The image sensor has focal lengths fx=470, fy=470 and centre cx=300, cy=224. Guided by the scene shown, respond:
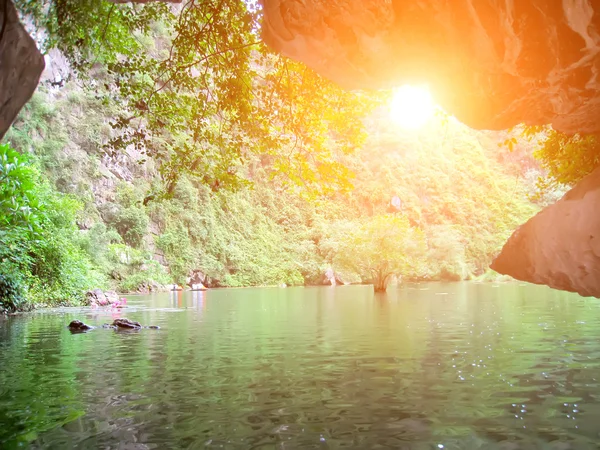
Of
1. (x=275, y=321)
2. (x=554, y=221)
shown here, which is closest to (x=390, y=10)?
(x=554, y=221)

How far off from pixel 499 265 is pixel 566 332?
581 centimetres

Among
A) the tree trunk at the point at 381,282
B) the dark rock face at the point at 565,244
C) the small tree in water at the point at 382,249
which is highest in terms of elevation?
the small tree in water at the point at 382,249

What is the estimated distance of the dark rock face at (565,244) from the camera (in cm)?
724

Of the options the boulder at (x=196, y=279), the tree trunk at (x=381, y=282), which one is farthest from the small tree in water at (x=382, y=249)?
the boulder at (x=196, y=279)

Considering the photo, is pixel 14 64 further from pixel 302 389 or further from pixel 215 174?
pixel 215 174

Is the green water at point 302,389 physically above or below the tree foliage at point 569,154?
below

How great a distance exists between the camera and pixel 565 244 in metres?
7.73

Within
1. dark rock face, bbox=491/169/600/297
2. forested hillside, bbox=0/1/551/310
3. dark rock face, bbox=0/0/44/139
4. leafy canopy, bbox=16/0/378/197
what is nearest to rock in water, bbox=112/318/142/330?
forested hillside, bbox=0/1/551/310

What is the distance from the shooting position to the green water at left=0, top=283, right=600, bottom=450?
203 inches

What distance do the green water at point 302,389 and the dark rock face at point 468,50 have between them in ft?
14.9

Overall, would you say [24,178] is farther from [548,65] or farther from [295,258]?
[295,258]

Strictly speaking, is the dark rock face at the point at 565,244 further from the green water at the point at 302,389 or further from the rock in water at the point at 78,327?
the rock in water at the point at 78,327

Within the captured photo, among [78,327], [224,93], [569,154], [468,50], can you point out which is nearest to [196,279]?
[78,327]

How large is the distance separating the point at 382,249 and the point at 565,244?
3303 centimetres
